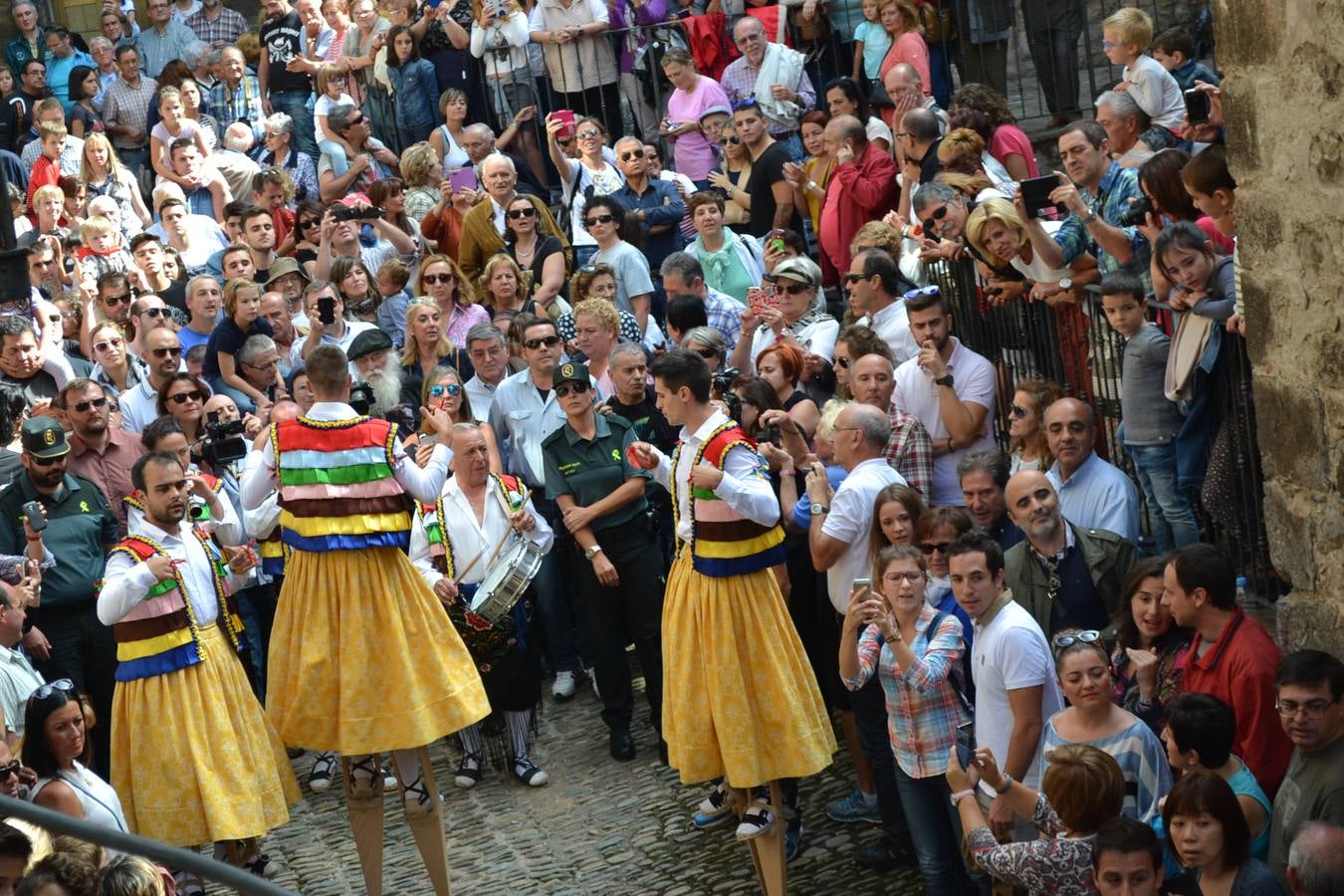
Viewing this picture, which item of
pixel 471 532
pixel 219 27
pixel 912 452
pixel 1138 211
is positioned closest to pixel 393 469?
pixel 471 532

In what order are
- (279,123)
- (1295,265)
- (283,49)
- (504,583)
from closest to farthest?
(1295,265) → (504,583) → (279,123) → (283,49)

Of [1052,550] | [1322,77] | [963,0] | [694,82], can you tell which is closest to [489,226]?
[694,82]

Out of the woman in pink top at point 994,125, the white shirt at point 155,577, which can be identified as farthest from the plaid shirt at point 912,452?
the white shirt at point 155,577

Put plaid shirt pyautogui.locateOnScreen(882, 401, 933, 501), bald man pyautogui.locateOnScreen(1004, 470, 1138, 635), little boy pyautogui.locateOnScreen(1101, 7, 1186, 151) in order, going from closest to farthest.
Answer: bald man pyautogui.locateOnScreen(1004, 470, 1138, 635)
plaid shirt pyautogui.locateOnScreen(882, 401, 933, 501)
little boy pyautogui.locateOnScreen(1101, 7, 1186, 151)

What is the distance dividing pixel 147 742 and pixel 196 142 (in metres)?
8.05

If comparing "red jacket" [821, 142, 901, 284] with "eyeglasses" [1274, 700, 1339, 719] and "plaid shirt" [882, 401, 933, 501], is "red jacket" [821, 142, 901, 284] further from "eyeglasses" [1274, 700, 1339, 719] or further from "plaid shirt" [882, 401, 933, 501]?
"eyeglasses" [1274, 700, 1339, 719]

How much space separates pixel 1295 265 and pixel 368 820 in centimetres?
441

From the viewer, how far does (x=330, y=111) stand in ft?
48.4

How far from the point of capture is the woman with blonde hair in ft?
37.4

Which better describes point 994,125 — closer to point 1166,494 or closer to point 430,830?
point 1166,494

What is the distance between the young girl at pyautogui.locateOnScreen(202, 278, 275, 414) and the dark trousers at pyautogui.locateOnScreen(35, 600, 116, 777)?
233 centimetres

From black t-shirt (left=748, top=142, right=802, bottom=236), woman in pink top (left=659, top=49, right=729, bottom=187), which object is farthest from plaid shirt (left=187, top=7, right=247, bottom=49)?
black t-shirt (left=748, top=142, right=802, bottom=236)

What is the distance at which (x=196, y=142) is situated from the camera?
48.7 ft

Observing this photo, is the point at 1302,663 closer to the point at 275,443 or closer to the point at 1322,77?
the point at 1322,77
